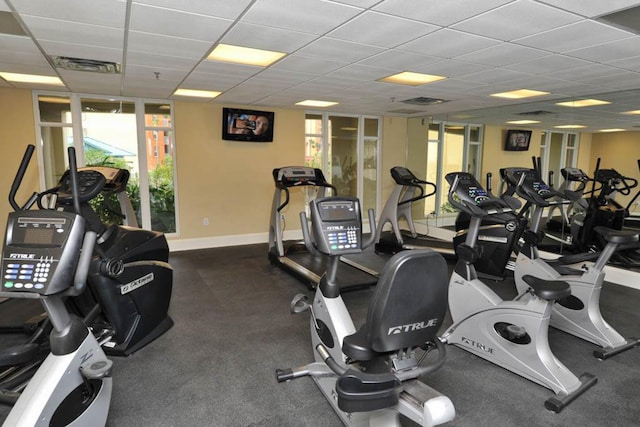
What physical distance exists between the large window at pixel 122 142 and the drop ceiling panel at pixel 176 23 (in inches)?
144

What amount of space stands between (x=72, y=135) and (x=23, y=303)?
108 inches

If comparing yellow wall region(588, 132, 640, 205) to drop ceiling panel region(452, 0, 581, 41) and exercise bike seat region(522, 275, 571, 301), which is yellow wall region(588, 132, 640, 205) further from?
exercise bike seat region(522, 275, 571, 301)

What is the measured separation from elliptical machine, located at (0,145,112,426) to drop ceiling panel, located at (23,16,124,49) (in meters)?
1.63

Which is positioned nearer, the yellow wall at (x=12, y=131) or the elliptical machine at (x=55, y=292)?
the elliptical machine at (x=55, y=292)

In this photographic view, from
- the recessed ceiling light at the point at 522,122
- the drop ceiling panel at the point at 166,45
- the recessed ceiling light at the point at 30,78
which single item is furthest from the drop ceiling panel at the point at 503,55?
the recessed ceiling light at the point at 30,78

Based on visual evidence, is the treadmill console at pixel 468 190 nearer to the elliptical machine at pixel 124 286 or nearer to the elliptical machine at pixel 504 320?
the elliptical machine at pixel 504 320

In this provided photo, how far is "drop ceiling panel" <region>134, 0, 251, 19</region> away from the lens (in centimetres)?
235

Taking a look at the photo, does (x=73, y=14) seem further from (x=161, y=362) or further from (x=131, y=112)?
(x=131, y=112)

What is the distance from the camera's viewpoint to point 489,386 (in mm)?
2648

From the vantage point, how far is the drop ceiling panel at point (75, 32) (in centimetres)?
269

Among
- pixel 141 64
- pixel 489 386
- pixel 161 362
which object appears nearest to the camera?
pixel 489 386

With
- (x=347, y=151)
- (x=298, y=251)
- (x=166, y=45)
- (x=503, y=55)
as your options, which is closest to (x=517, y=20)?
(x=503, y=55)

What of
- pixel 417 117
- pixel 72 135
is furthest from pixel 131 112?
pixel 417 117

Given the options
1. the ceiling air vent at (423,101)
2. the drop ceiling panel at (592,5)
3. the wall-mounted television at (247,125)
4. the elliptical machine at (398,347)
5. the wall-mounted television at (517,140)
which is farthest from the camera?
the wall-mounted television at (517,140)
